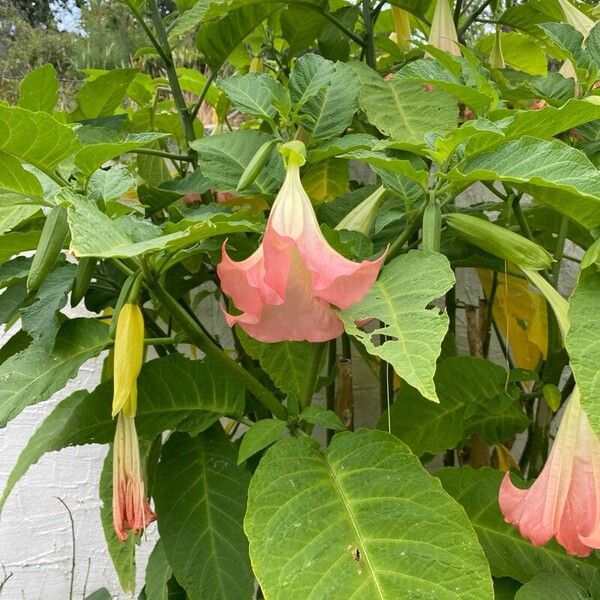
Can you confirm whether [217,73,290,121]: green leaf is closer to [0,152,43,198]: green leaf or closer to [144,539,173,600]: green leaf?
[0,152,43,198]: green leaf

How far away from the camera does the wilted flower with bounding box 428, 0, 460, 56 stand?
0.85 metres

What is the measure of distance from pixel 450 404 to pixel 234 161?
328mm

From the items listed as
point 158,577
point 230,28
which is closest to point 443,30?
point 230,28

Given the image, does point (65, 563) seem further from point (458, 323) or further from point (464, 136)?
point (464, 136)

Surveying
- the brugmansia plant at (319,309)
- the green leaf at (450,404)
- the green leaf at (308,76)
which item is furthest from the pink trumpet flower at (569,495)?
the green leaf at (308,76)

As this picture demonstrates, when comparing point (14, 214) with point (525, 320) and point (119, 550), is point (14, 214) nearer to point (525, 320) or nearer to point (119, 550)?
point (119, 550)

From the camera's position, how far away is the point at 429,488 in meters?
0.56

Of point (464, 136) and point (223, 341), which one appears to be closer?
point (464, 136)

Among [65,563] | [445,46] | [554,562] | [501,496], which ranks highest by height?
[445,46]

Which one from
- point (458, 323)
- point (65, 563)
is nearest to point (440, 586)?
point (458, 323)

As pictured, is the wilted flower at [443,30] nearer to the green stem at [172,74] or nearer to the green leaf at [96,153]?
the green stem at [172,74]

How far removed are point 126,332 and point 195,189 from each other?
0.83 ft

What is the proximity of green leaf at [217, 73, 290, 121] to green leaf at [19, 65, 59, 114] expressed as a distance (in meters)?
0.21

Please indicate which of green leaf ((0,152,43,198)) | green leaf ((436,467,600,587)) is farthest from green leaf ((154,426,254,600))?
green leaf ((0,152,43,198))
